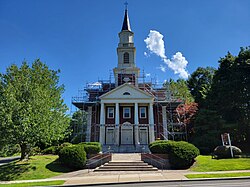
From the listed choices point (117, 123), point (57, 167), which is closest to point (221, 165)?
point (57, 167)

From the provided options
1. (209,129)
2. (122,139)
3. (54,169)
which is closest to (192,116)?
(209,129)

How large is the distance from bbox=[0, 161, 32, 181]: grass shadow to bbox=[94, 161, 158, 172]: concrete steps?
17.0 feet

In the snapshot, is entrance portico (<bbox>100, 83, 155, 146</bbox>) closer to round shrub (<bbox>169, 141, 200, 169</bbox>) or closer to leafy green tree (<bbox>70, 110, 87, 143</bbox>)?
leafy green tree (<bbox>70, 110, 87, 143</bbox>)

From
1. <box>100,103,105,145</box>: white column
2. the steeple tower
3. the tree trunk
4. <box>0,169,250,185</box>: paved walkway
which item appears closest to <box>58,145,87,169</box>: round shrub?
<box>0,169,250,185</box>: paved walkway

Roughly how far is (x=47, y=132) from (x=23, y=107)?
2.60 meters

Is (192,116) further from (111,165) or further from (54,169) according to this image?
(54,169)

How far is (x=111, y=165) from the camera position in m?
15.4

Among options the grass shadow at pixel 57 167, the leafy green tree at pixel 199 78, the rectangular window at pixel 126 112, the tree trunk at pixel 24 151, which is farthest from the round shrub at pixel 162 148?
the leafy green tree at pixel 199 78

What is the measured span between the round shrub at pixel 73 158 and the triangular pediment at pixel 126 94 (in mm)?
11845

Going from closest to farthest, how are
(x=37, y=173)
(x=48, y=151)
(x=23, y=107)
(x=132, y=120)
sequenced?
(x=37, y=173) < (x=23, y=107) < (x=48, y=151) < (x=132, y=120)

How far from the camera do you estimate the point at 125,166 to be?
1514cm

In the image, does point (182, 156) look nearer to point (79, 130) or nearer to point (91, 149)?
point (91, 149)

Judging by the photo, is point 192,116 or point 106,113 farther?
point 192,116

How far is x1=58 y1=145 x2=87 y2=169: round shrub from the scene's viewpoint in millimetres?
15192
